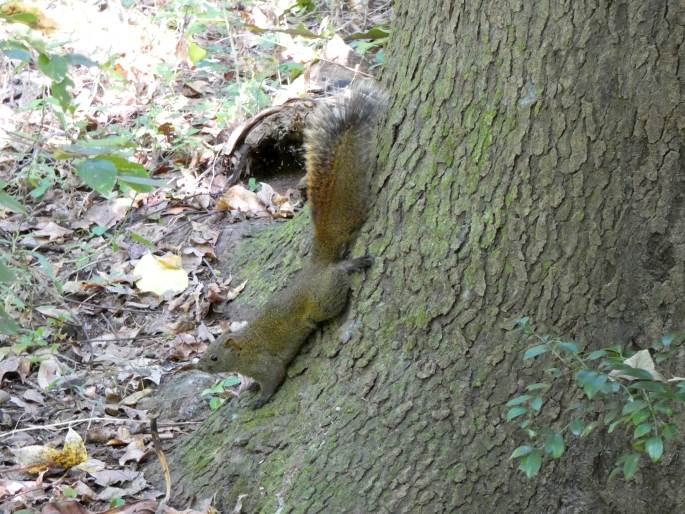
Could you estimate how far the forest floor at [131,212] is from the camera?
3482 millimetres

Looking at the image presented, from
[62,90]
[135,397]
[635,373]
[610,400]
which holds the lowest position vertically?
[135,397]

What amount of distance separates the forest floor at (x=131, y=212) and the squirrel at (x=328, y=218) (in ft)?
1.57

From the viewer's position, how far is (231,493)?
3.04 meters

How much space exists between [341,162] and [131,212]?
104 inches

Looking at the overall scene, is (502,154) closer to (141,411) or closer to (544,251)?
(544,251)

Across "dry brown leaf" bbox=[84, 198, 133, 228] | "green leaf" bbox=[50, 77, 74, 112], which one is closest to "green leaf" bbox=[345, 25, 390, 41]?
"dry brown leaf" bbox=[84, 198, 133, 228]

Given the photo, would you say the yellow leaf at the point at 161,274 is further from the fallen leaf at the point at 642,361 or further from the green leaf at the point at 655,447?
the green leaf at the point at 655,447

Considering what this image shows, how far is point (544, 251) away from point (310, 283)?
44.9 inches

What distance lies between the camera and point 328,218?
3.11m

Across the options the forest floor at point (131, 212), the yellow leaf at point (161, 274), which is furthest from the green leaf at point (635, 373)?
the yellow leaf at point (161, 274)

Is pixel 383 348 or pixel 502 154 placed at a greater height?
pixel 502 154

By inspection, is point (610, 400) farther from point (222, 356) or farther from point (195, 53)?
point (195, 53)

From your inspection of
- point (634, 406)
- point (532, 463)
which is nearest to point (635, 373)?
point (634, 406)

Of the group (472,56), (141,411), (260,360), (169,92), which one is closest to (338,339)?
(260,360)
